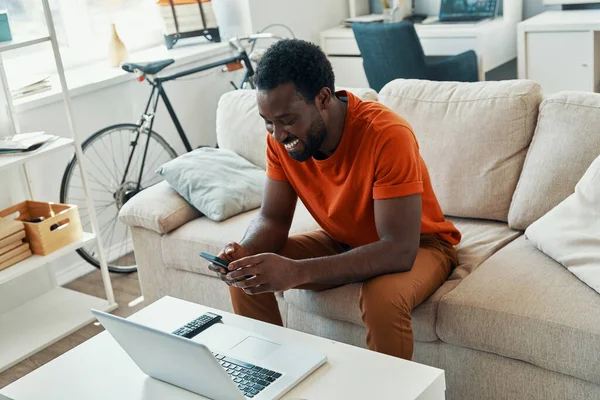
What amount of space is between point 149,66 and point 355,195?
5.85 ft

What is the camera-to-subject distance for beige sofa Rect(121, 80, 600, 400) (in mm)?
1886

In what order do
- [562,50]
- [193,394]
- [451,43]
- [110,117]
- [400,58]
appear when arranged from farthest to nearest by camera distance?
[451,43], [562,50], [400,58], [110,117], [193,394]

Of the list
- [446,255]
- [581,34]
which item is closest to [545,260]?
[446,255]

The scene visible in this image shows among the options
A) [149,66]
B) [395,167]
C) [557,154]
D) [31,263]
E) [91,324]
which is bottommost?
[91,324]

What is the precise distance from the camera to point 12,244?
289cm

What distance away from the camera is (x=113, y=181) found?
372 centimetres

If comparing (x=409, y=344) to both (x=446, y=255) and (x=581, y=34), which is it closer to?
(x=446, y=255)

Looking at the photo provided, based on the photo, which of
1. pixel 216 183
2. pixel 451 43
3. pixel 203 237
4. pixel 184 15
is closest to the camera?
pixel 203 237

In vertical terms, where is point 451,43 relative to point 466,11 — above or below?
below

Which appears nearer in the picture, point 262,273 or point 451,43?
point 262,273

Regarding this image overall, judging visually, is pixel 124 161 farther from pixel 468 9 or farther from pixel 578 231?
pixel 578 231

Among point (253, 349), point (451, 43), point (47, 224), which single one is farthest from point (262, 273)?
point (451, 43)

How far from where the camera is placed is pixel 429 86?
2627mm

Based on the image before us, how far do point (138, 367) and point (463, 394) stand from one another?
87 cm
